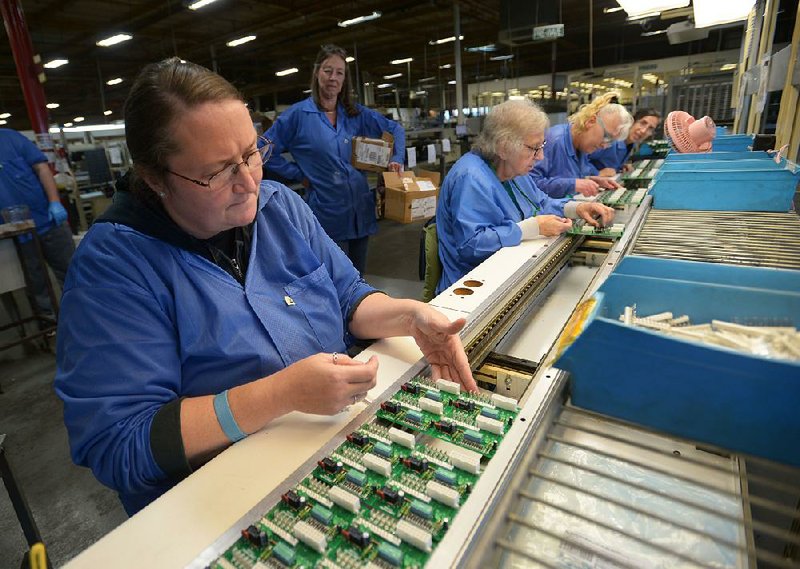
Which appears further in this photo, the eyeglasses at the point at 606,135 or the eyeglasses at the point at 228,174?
the eyeglasses at the point at 606,135

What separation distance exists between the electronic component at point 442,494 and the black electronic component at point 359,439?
161mm

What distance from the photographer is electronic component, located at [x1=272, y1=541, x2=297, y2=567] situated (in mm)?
619

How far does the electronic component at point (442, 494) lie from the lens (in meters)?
0.68

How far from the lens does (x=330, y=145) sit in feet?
10.7

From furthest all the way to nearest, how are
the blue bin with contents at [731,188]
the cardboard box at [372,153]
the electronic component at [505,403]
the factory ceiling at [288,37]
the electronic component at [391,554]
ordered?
the factory ceiling at [288,37]
the cardboard box at [372,153]
the blue bin with contents at [731,188]
the electronic component at [505,403]
the electronic component at [391,554]

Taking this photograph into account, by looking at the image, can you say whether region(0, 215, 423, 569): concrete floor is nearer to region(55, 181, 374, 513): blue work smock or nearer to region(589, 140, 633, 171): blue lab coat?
region(55, 181, 374, 513): blue work smock

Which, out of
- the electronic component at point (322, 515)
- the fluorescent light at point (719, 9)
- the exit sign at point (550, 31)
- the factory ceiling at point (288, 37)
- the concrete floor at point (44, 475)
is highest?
the factory ceiling at point (288, 37)

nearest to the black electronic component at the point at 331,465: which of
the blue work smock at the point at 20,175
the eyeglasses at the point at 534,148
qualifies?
the eyeglasses at the point at 534,148

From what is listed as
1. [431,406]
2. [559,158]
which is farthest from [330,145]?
[431,406]

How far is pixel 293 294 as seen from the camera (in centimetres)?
122

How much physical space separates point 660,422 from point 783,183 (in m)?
1.73

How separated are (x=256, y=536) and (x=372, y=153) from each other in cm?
302

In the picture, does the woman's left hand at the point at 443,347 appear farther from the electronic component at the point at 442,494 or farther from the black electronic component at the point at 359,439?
the electronic component at the point at 442,494

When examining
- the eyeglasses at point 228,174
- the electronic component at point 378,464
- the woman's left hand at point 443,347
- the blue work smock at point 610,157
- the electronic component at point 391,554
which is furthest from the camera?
the blue work smock at point 610,157
